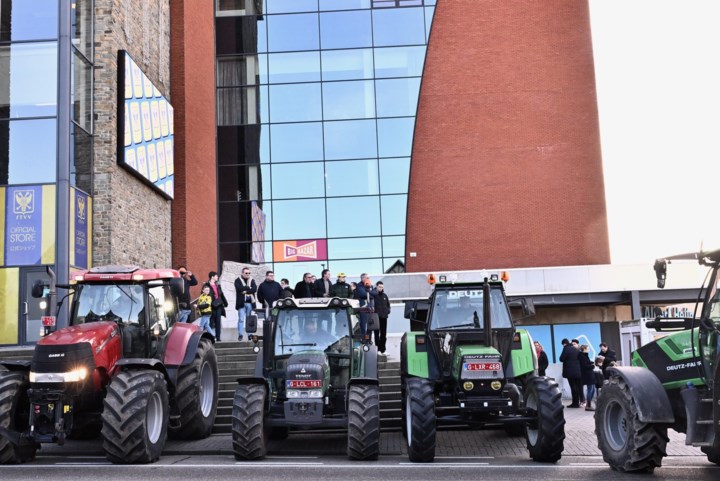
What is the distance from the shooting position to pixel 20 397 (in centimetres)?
1025

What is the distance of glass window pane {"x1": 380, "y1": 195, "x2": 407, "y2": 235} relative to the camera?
33.4 m

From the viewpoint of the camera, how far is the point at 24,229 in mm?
19750

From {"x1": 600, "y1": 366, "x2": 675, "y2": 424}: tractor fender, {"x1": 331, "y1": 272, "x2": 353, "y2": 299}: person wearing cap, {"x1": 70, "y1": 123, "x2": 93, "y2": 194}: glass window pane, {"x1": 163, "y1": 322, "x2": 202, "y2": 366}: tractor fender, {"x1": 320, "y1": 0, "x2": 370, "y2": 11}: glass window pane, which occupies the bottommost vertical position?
{"x1": 600, "y1": 366, "x2": 675, "y2": 424}: tractor fender

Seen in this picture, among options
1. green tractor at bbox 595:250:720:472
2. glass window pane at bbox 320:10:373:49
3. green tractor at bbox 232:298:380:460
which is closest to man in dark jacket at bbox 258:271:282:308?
green tractor at bbox 232:298:380:460

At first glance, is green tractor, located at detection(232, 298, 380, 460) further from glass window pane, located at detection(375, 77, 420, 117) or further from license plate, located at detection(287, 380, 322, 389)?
glass window pane, located at detection(375, 77, 420, 117)

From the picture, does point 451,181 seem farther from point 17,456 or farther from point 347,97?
point 17,456

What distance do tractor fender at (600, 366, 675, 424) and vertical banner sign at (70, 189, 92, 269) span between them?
14684 millimetres

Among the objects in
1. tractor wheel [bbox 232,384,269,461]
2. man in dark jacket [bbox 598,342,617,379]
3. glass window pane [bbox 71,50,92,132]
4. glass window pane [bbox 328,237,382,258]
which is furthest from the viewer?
glass window pane [bbox 328,237,382,258]

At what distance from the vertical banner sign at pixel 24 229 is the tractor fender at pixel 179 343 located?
8920 millimetres

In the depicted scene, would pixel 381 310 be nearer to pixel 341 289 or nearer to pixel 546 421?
pixel 341 289

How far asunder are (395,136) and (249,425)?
79.8 feet

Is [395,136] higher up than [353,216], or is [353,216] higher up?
[395,136]

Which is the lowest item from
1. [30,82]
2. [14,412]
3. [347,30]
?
[14,412]

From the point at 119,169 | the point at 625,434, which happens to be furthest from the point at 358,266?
the point at 625,434
